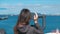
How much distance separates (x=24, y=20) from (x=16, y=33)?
0.25 metres

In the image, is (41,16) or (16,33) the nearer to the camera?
(16,33)

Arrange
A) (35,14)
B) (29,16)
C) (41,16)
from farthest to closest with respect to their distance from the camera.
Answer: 1. (41,16)
2. (35,14)
3. (29,16)

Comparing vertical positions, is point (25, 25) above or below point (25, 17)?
below

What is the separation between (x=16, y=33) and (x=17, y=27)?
0.31ft

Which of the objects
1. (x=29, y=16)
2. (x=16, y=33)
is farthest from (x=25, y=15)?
(x=16, y=33)

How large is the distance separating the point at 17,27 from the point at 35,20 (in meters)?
0.32

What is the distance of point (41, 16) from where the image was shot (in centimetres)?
394

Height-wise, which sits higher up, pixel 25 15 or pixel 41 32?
pixel 25 15

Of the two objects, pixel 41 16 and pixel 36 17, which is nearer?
pixel 36 17

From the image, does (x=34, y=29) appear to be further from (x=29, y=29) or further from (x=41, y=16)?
(x=41, y=16)

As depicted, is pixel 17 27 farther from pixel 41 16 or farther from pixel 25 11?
pixel 41 16

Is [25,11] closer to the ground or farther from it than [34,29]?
farther from it

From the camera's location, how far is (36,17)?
3656 mm

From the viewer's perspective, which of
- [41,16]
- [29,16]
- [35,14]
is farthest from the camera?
[41,16]
